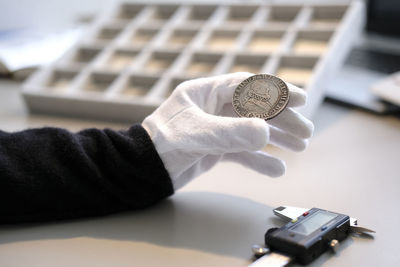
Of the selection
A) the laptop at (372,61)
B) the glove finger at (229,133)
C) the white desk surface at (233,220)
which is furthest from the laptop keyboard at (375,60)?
the glove finger at (229,133)

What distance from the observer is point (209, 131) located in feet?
1.83

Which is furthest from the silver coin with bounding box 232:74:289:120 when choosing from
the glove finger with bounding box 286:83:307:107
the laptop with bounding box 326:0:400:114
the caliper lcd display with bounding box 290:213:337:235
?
the laptop with bounding box 326:0:400:114

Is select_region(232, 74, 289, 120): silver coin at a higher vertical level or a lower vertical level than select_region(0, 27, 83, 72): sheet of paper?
lower

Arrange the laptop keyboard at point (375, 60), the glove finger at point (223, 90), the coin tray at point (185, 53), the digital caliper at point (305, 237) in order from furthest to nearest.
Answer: the laptop keyboard at point (375, 60)
the coin tray at point (185, 53)
the glove finger at point (223, 90)
the digital caliper at point (305, 237)

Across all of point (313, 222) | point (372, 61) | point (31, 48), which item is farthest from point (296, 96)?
point (31, 48)

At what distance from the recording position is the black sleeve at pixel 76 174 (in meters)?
0.61

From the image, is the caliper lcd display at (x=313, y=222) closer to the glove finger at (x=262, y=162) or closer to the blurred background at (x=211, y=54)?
the glove finger at (x=262, y=162)

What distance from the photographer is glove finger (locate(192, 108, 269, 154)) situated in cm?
51

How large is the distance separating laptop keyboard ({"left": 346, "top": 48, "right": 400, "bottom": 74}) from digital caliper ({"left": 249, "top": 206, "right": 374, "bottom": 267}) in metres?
0.70

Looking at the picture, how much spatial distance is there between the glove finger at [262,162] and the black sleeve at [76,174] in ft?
0.37

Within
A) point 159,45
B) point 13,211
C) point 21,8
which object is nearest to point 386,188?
point 13,211

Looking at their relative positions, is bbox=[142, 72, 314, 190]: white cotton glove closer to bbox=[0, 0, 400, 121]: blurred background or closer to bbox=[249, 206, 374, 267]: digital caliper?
bbox=[249, 206, 374, 267]: digital caliper

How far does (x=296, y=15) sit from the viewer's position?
1.12 m

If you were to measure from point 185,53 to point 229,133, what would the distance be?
0.52 metres
